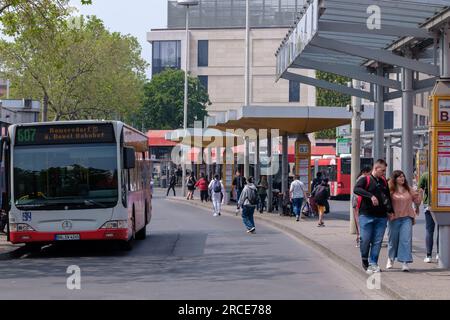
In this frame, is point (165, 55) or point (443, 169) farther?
point (165, 55)

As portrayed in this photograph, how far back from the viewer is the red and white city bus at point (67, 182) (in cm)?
2070

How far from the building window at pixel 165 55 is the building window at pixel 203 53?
3.20 m

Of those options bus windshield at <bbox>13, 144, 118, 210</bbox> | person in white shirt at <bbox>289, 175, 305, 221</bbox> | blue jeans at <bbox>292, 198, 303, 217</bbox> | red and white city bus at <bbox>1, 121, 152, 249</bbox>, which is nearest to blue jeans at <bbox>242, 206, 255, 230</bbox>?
person in white shirt at <bbox>289, 175, 305, 221</bbox>

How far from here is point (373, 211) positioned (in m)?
16.3

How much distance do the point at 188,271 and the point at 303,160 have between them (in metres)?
21.1

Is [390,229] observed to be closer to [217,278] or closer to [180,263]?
[217,278]

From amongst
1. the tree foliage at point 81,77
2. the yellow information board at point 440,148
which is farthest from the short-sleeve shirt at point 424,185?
the tree foliage at point 81,77

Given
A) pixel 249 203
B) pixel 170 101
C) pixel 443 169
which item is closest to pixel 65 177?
pixel 443 169

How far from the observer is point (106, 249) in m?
23.3

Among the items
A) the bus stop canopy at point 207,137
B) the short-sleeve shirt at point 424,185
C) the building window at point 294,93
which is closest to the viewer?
the short-sleeve shirt at point 424,185

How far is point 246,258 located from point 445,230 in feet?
15.7

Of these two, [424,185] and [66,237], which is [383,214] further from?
[66,237]

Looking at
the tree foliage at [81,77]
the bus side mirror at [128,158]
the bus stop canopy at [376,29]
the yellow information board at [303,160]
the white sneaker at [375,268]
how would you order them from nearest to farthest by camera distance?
the white sneaker at [375,268] < the bus stop canopy at [376,29] < the bus side mirror at [128,158] < the yellow information board at [303,160] < the tree foliage at [81,77]

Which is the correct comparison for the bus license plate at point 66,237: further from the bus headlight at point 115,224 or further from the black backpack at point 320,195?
the black backpack at point 320,195
